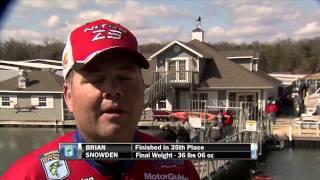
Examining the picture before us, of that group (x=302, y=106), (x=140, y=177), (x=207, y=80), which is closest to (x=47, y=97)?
(x=207, y=80)

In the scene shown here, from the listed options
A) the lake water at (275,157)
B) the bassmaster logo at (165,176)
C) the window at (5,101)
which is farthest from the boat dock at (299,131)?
the bassmaster logo at (165,176)

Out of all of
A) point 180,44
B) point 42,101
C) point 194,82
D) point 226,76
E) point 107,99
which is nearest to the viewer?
point 107,99

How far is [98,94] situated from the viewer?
1285mm

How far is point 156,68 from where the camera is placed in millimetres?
32438

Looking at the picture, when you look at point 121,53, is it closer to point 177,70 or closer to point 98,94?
point 98,94

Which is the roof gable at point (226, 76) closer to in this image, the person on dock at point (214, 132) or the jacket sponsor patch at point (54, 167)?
the person on dock at point (214, 132)

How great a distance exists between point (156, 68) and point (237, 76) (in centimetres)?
537

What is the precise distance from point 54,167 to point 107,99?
303mm

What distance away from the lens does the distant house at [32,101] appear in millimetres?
33812

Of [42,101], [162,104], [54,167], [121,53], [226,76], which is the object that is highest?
[226,76]

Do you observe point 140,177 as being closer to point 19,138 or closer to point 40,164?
point 40,164

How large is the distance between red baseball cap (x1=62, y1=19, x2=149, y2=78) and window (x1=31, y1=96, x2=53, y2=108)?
33356 mm

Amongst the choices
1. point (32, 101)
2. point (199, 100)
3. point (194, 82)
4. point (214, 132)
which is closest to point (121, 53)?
point (214, 132)

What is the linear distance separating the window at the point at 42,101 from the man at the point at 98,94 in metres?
33.3
